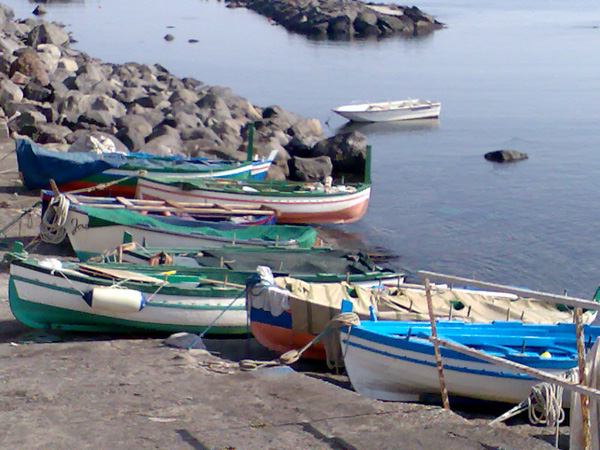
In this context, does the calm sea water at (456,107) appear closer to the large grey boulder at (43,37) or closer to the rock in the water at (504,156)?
the rock in the water at (504,156)

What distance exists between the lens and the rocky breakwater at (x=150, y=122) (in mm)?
26156

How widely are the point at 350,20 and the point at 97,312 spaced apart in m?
73.5

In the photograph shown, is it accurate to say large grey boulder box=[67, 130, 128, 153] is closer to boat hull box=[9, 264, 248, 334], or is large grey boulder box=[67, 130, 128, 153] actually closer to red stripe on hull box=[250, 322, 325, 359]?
boat hull box=[9, 264, 248, 334]

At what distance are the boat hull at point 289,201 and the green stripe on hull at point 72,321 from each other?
23.9 feet

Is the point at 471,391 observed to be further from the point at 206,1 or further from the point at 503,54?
the point at 206,1

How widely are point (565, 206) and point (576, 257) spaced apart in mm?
5811

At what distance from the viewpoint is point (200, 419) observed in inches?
324

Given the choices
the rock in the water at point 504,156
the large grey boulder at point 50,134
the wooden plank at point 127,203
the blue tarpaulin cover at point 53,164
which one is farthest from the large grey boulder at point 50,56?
the wooden plank at point 127,203

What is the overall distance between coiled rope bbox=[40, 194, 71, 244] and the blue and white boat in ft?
22.8

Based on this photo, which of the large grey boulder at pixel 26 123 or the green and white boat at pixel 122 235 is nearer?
the green and white boat at pixel 122 235

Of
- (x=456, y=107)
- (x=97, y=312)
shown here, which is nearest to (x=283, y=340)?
(x=97, y=312)

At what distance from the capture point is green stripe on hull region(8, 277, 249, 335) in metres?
12.3

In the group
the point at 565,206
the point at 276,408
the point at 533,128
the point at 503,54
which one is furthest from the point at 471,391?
the point at 503,54

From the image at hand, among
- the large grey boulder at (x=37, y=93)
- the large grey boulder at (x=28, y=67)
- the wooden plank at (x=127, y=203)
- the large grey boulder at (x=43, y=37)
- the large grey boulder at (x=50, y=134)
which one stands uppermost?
the large grey boulder at (x=43, y=37)
